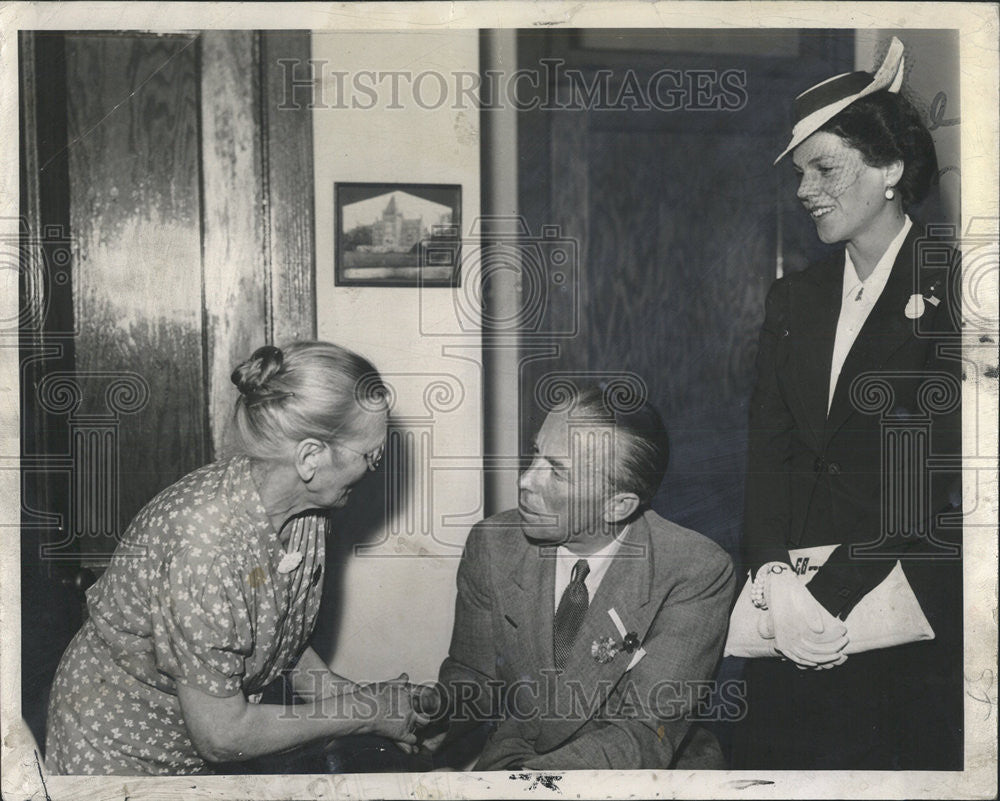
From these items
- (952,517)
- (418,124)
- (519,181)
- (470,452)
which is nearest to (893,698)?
(952,517)

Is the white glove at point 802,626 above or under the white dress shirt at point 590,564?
under

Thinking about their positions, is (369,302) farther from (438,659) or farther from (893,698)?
(893,698)

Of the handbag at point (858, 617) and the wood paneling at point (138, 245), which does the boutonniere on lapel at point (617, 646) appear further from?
the wood paneling at point (138, 245)

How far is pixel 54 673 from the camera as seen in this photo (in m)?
1.69

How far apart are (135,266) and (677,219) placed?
944mm

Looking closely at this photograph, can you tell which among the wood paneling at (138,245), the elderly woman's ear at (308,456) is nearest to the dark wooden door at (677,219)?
the elderly woman's ear at (308,456)

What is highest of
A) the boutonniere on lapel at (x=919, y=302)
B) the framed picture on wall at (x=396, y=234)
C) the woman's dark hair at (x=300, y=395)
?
the framed picture on wall at (x=396, y=234)

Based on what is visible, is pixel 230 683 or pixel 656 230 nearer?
pixel 230 683

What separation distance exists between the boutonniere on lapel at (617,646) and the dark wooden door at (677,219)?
209mm

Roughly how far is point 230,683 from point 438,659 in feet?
1.15

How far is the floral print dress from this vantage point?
1574 mm

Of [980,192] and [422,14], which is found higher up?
Answer: [422,14]

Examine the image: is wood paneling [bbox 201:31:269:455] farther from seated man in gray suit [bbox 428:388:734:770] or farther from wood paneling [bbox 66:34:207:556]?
seated man in gray suit [bbox 428:388:734:770]

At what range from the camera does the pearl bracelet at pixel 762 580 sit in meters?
1.70
